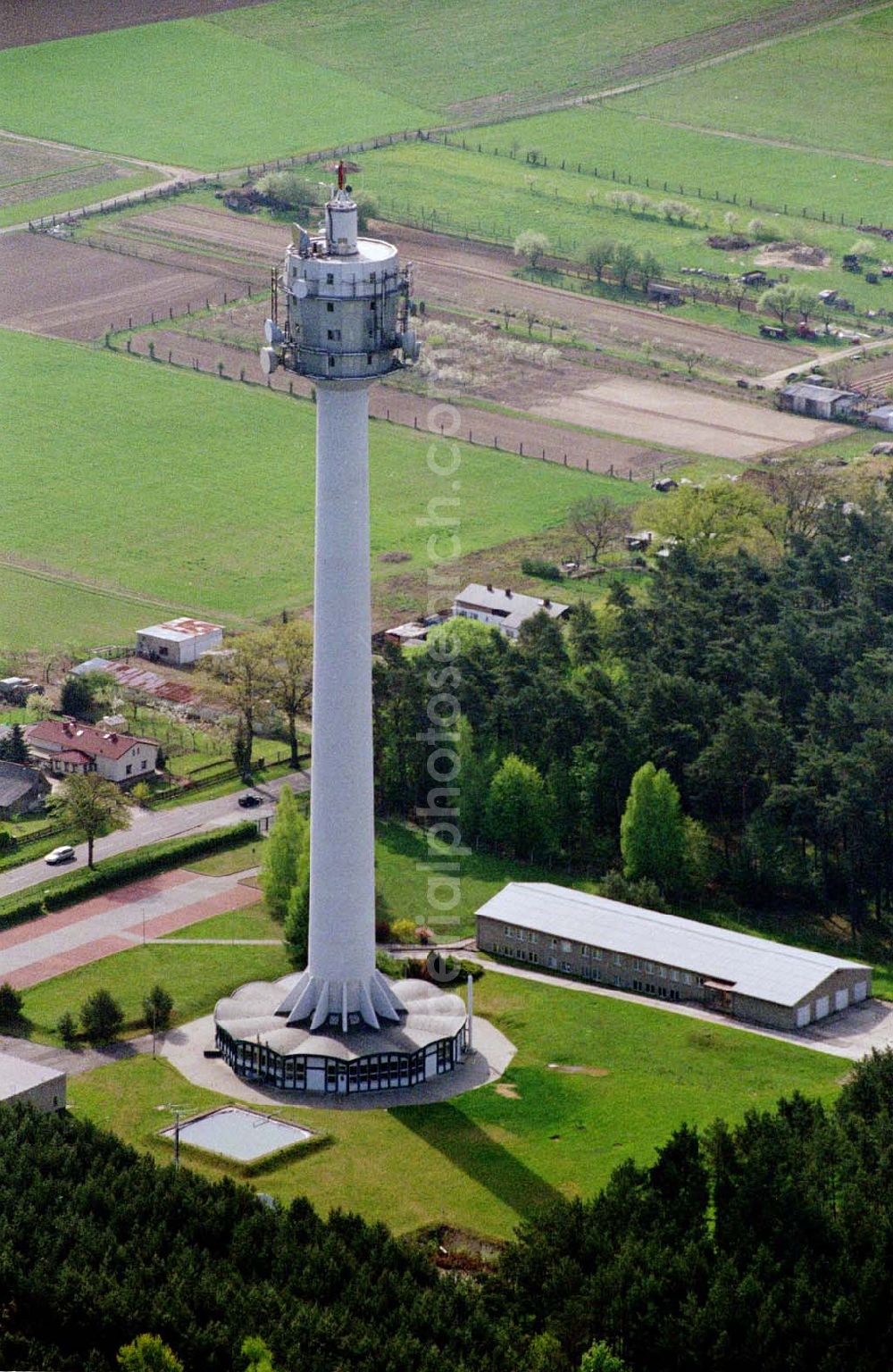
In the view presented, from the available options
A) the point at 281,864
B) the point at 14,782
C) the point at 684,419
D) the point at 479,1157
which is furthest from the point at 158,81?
the point at 479,1157

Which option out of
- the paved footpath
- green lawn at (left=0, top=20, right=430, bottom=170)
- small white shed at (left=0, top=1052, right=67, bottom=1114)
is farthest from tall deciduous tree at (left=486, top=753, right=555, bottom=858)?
green lawn at (left=0, top=20, right=430, bottom=170)

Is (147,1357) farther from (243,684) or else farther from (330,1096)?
(243,684)

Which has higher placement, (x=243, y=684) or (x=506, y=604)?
(x=243, y=684)

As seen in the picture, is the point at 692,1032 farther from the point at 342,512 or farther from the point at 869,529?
the point at 869,529

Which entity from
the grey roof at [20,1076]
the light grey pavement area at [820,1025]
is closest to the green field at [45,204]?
the light grey pavement area at [820,1025]

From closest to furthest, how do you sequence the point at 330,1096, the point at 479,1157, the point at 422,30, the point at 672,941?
the point at 479,1157 < the point at 330,1096 < the point at 672,941 < the point at 422,30

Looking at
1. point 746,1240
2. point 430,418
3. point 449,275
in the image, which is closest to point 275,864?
point 746,1240

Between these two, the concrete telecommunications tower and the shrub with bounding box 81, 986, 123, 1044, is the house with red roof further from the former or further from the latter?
the concrete telecommunications tower
